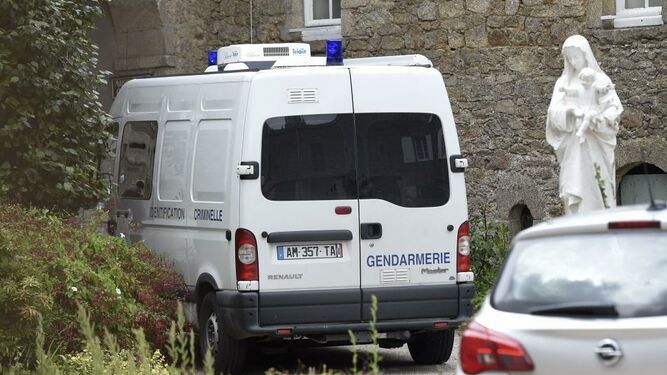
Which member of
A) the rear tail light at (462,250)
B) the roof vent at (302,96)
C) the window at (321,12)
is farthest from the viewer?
the window at (321,12)

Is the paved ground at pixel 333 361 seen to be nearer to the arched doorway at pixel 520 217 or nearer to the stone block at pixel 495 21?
the arched doorway at pixel 520 217

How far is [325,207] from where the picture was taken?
1211 cm

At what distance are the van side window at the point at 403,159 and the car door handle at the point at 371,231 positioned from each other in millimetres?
205

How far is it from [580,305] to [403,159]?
574 centimetres

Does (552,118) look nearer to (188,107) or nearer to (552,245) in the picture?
(188,107)

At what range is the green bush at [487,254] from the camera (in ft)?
52.3

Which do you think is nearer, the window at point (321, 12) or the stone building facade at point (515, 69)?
the stone building facade at point (515, 69)

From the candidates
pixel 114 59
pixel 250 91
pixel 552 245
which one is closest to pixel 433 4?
pixel 114 59

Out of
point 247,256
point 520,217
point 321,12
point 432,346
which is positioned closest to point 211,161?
point 247,256

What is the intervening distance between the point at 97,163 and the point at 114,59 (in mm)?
7141

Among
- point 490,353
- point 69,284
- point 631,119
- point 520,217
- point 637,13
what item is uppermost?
point 637,13

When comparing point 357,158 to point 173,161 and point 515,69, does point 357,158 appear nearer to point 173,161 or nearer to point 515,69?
point 173,161

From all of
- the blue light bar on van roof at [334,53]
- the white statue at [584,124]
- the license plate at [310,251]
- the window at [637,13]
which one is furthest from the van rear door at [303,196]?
the window at [637,13]

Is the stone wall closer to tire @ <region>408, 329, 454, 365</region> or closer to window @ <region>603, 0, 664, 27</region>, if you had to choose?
window @ <region>603, 0, 664, 27</region>
